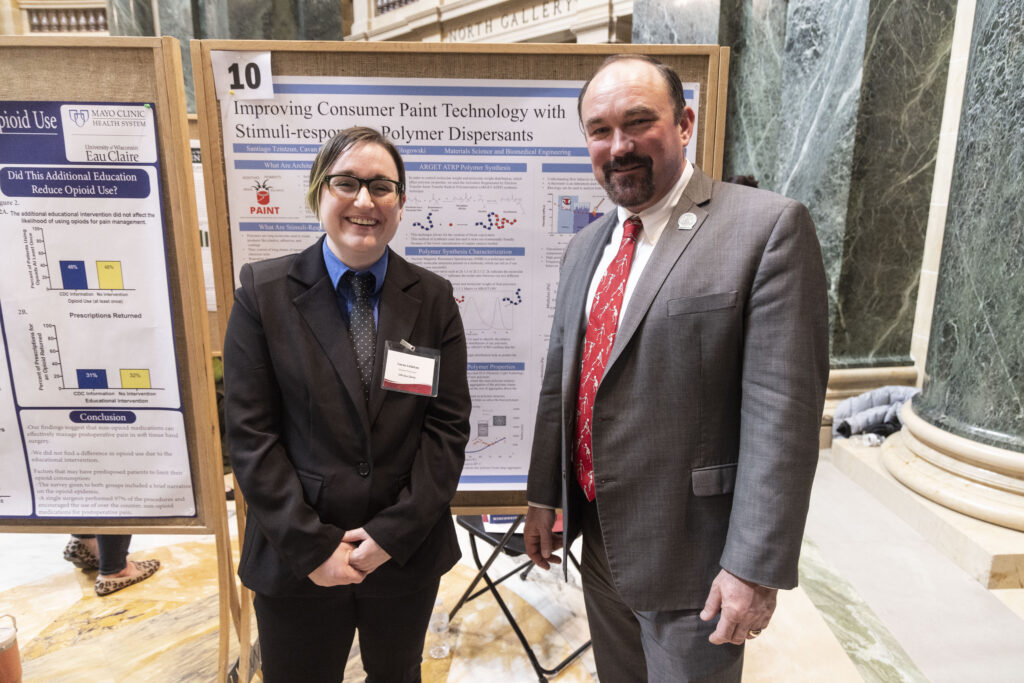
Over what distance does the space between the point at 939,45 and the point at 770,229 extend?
12.8ft

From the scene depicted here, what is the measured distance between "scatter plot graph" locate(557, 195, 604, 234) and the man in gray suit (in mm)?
451

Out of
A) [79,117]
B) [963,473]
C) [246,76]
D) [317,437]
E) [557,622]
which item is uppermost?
[246,76]

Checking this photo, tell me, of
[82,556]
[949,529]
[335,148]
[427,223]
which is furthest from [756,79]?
[82,556]

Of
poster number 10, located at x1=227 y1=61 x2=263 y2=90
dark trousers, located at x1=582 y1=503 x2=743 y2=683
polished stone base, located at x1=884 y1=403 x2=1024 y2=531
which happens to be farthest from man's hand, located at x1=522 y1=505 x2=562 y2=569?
polished stone base, located at x1=884 y1=403 x2=1024 y2=531

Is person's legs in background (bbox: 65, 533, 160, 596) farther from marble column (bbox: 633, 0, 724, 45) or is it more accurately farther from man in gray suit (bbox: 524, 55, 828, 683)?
marble column (bbox: 633, 0, 724, 45)

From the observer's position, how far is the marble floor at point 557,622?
2189 mm

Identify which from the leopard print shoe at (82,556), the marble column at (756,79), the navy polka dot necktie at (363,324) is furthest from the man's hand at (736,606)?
the marble column at (756,79)

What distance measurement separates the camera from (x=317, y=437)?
132cm

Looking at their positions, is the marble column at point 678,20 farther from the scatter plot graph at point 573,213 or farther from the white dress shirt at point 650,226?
the white dress shirt at point 650,226

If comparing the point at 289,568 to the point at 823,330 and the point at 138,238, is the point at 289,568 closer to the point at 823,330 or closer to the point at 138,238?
the point at 138,238

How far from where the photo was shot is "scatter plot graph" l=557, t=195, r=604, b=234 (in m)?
1.83

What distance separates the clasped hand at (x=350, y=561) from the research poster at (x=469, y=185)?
696mm

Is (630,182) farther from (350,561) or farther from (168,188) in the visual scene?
(168,188)

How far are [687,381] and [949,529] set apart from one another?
2.42 m
